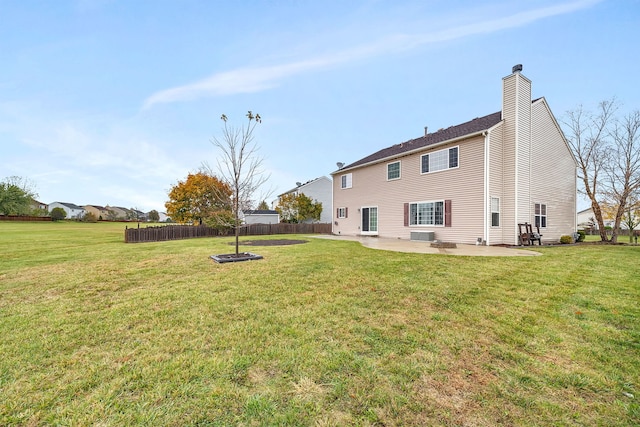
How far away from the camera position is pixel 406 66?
1598cm

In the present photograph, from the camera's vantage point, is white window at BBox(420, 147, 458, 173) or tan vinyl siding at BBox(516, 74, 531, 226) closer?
tan vinyl siding at BBox(516, 74, 531, 226)

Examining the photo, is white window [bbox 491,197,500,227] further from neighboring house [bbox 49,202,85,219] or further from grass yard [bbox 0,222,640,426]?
neighboring house [bbox 49,202,85,219]

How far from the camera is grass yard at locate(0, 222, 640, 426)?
1852mm

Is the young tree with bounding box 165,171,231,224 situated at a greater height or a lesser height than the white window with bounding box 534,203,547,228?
greater

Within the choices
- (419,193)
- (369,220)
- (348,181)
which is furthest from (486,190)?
(348,181)

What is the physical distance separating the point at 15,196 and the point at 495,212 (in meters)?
65.3

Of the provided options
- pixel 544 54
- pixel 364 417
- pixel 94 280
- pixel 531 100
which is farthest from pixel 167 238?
pixel 544 54

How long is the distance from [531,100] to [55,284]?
19.1 meters

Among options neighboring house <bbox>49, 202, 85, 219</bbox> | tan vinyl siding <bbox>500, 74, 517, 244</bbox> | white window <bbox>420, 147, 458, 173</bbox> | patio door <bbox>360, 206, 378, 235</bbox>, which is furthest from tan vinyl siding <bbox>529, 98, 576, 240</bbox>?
neighboring house <bbox>49, 202, 85, 219</bbox>

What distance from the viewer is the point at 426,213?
14359 mm

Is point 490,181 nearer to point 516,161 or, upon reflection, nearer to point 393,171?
point 516,161

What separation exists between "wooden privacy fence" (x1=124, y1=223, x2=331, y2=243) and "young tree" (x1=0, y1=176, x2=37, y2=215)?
45.5 m

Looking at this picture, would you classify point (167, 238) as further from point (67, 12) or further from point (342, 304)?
point (342, 304)

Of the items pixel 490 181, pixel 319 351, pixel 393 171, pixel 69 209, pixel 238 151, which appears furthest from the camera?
pixel 69 209
